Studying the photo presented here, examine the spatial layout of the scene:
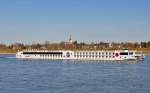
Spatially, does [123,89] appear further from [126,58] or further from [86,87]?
[126,58]

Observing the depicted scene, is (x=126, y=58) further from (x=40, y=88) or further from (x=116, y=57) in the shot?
(x=40, y=88)

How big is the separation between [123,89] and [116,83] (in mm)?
6254

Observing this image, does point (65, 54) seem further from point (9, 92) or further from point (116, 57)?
point (9, 92)

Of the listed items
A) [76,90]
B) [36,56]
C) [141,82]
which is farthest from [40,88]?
[36,56]

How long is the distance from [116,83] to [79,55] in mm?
82972

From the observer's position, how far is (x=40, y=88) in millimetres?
49531

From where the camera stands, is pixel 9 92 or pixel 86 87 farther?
pixel 86 87

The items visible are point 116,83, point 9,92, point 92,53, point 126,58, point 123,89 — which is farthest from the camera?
point 92,53

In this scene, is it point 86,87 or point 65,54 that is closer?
point 86,87

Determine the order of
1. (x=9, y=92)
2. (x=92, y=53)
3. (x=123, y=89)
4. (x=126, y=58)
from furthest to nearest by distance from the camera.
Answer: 1. (x=92, y=53)
2. (x=126, y=58)
3. (x=123, y=89)
4. (x=9, y=92)

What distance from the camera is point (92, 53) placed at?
13738cm

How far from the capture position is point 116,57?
430 feet

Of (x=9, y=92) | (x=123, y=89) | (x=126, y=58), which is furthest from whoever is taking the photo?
(x=126, y=58)

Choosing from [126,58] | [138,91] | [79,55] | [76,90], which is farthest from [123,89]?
[79,55]
